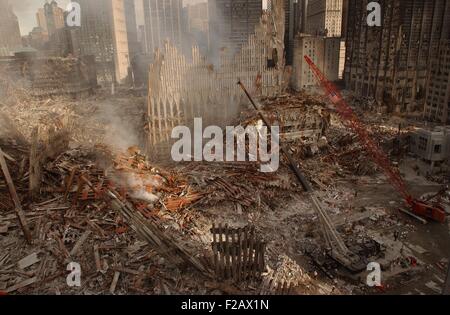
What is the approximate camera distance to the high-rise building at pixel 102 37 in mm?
65562

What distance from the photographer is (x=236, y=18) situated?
52188mm

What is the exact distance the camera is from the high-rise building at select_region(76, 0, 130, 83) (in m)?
65.6

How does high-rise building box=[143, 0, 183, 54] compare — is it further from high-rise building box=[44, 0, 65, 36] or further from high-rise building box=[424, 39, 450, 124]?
high-rise building box=[424, 39, 450, 124]

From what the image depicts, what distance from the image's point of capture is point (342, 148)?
21.1m

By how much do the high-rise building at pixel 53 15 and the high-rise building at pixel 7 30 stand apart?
31.5 ft

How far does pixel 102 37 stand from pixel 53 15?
1632 centimetres

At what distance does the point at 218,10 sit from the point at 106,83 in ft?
89.2

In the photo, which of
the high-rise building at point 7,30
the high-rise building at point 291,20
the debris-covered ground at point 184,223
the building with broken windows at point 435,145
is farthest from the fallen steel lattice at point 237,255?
the high-rise building at point 7,30

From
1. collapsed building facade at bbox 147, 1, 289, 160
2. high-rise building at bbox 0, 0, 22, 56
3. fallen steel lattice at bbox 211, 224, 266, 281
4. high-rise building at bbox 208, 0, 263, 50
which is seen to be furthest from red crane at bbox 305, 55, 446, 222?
high-rise building at bbox 0, 0, 22, 56

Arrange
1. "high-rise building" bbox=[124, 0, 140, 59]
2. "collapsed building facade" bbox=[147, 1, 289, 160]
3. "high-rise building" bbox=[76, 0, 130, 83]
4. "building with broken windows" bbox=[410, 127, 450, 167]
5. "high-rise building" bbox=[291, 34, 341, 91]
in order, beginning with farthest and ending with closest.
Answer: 1. "high-rise building" bbox=[124, 0, 140, 59]
2. "high-rise building" bbox=[76, 0, 130, 83]
3. "high-rise building" bbox=[291, 34, 341, 91]
4. "building with broken windows" bbox=[410, 127, 450, 167]
5. "collapsed building facade" bbox=[147, 1, 289, 160]

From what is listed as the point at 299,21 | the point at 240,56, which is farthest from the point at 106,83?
the point at 240,56

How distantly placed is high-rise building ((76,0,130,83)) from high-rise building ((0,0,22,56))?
11890 mm

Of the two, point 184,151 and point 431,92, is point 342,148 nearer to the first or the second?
point 184,151

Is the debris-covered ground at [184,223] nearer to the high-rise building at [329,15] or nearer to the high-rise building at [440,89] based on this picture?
the high-rise building at [440,89]
